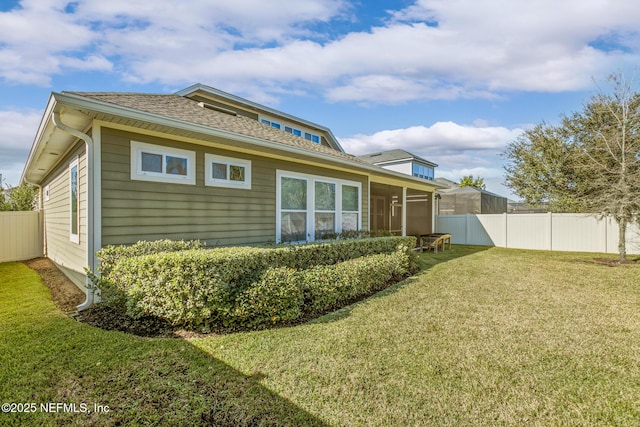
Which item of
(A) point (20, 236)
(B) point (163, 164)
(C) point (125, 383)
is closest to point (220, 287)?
(C) point (125, 383)

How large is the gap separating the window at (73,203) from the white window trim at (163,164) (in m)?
1.67

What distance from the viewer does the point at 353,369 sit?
10.0 feet

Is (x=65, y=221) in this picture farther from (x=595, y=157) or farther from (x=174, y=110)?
(x=595, y=157)

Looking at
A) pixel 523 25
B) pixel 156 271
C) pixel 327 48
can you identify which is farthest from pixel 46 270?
pixel 523 25

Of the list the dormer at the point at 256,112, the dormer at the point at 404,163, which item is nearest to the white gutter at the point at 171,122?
the dormer at the point at 256,112

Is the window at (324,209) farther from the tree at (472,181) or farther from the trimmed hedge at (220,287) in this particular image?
the tree at (472,181)

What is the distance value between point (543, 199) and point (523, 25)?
31.0 ft

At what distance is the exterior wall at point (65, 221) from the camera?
17.5 ft

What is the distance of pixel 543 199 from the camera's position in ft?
46.8

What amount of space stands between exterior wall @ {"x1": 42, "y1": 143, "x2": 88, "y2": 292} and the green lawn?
1.02 meters

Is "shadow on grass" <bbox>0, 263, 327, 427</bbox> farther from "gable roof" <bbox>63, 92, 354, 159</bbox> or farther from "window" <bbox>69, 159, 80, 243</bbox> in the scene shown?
"gable roof" <bbox>63, 92, 354, 159</bbox>

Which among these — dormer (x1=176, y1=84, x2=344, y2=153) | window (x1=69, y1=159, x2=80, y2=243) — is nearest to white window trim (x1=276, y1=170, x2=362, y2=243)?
dormer (x1=176, y1=84, x2=344, y2=153)

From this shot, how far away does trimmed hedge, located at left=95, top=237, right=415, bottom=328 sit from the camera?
394 cm

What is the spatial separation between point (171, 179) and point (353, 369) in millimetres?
4407
